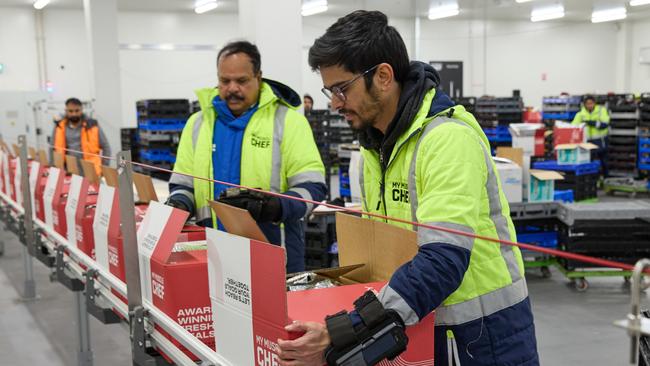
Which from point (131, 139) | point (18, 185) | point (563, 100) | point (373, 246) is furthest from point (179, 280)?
point (563, 100)

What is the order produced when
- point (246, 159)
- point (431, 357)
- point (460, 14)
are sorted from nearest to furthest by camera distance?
point (431, 357) → point (246, 159) → point (460, 14)

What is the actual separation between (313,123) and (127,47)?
22.9ft

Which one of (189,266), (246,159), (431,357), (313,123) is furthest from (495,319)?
(313,123)

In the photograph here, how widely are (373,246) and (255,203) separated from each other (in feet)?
2.59

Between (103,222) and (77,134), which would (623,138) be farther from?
(103,222)

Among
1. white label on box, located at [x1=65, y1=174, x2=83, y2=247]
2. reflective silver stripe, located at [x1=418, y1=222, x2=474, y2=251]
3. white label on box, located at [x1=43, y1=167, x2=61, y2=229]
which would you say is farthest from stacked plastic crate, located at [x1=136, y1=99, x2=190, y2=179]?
reflective silver stripe, located at [x1=418, y1=222, x2=474, y2=251]

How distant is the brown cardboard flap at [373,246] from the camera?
56.1 inches

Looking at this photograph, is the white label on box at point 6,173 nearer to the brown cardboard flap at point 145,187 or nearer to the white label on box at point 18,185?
the white label on box at point 18,185

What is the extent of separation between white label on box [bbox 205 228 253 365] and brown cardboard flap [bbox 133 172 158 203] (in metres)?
0.81

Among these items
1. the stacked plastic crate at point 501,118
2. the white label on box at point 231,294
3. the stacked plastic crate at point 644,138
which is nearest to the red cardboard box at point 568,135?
the stacked plastic crate at point 501,118

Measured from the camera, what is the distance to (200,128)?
2623 mm

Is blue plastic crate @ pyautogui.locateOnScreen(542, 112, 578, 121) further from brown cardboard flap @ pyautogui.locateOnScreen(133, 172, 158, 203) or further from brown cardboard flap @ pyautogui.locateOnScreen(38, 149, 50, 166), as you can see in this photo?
brown cardboard flap @ pyautogui.locateOnScreen(133, 172, 158, 203)

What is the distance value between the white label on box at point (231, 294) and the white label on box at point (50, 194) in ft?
6.73

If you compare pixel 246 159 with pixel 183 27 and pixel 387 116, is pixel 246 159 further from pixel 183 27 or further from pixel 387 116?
pixel 183 27
